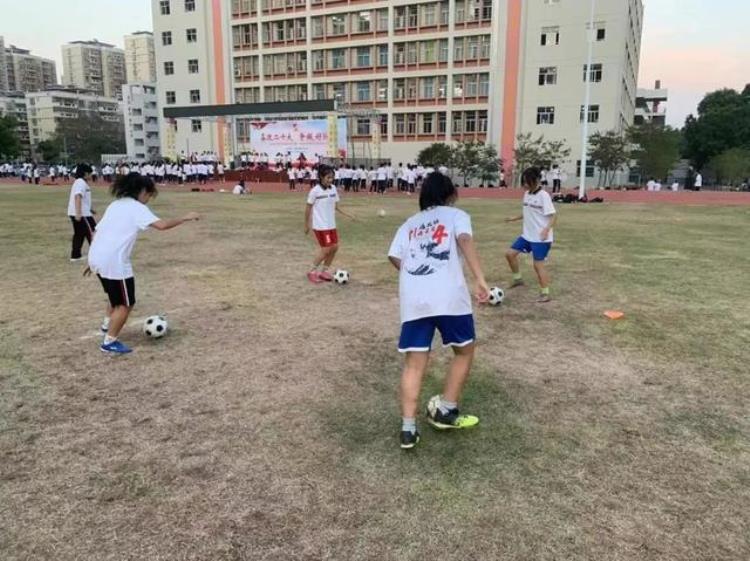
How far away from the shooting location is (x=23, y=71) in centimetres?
15688

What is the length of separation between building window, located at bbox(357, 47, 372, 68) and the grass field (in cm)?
4768

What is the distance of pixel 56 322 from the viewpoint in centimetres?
633

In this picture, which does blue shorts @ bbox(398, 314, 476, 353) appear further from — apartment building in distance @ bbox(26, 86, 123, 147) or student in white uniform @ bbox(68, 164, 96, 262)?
apartment building in distance @ bbox(26, 86, 123, 147)

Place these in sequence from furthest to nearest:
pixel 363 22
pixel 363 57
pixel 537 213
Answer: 1. pixel 363 57
2. pixel 363 22
3. pixel 537 213

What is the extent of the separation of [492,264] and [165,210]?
14.1m

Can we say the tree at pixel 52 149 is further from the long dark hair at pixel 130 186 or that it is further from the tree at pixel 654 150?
the long dark hair at pixel 130 186

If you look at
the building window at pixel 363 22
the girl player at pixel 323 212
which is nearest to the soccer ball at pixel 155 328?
the girl player at pixel 323 212

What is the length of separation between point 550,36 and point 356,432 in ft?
152

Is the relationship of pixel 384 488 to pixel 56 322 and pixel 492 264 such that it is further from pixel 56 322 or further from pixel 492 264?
pixel 492 264

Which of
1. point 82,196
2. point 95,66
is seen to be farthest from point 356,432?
point 95,66

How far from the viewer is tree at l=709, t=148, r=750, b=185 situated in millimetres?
43875

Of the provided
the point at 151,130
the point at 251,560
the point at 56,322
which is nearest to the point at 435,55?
the point at 56,322

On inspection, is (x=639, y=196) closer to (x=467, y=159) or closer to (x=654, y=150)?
(x=467, y=159)

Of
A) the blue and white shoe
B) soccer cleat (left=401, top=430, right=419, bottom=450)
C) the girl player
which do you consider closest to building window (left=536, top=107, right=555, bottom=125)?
the girl player
